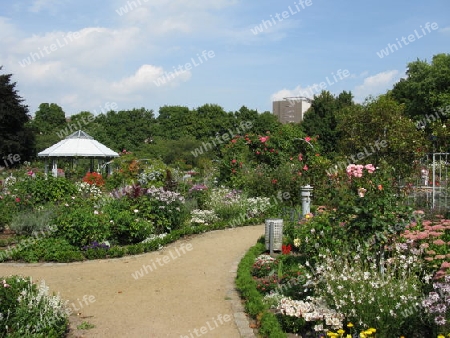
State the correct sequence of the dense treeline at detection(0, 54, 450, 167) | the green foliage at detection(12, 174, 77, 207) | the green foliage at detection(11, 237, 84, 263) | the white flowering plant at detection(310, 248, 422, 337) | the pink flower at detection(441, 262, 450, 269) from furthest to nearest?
the dense treeline at detection(0, 54, 450, 167)
the green foliage at detection(12, 174, 77, 207)
the green foliage at detection(11, 237, 84, 263)
the pink flower at detection(441, 262, 450, 269)
the white flowering plant at detection(310, 248, 422, 337)

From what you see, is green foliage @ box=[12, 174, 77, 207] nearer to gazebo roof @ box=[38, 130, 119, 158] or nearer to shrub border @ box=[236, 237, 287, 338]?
gazebo roof @ box=[38, 130, 119, 158]

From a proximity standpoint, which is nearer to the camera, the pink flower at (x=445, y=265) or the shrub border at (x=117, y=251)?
the pink flower at (x=445, y=265)

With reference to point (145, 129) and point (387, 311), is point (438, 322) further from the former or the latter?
point (145, 129)

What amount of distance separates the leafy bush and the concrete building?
6888 cm

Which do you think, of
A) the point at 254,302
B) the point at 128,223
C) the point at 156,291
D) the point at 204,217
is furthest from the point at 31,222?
the point at 254,302

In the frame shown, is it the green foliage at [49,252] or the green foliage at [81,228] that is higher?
the green foliage at [81,228]

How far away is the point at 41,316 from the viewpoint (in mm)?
4285

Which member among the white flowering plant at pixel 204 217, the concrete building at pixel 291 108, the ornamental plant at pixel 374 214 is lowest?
the white flowering plant at pixel 204 217

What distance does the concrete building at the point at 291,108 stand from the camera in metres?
73.4

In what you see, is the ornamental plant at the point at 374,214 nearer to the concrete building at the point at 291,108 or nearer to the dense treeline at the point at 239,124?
the dense treeline at the point at 239,124

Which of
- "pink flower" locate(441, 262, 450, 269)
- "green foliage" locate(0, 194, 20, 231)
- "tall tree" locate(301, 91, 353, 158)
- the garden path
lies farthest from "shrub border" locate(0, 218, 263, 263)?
"tall tree" locate(301, 91, 353, 158)

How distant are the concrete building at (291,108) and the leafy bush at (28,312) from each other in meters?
68.9

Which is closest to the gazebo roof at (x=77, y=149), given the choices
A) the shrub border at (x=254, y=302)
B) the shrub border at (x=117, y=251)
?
the shrub border at (x=117, y=251)

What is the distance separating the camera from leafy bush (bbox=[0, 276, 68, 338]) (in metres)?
4.13
